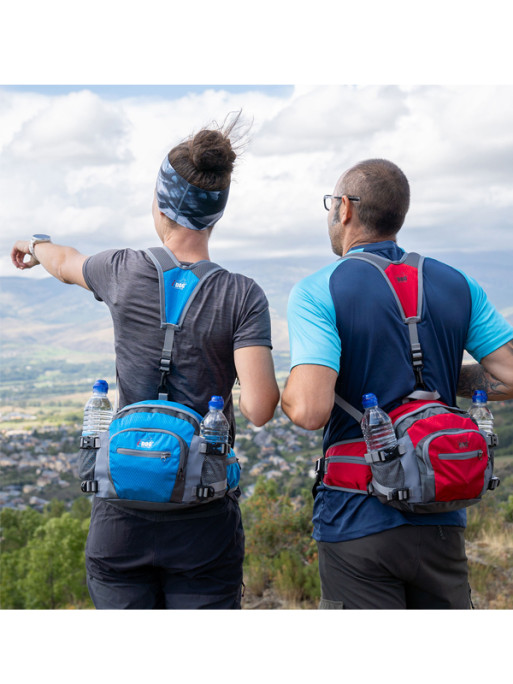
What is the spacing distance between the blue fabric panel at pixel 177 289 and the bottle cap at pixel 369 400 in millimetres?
672

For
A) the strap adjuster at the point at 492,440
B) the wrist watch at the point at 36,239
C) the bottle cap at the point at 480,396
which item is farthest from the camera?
the wrist watch at the point at 36,239

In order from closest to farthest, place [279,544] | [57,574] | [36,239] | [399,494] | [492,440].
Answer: [399,494] < [492,440] < [36,239] < [279,544] < [57,574]

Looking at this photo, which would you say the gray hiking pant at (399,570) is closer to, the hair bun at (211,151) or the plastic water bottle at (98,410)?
the plastic water bottle at (98,410)

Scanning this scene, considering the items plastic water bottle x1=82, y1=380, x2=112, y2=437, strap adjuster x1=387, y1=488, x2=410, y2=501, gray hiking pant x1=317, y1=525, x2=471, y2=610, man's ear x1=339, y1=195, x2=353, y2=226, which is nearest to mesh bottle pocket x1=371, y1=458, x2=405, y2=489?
strap adjuster x1=387, y1=488, x2=410, y2=501

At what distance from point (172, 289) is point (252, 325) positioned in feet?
0.98

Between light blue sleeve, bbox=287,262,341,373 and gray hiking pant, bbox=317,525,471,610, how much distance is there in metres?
0.60

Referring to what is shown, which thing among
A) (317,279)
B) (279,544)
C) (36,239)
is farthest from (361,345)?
(279,544)

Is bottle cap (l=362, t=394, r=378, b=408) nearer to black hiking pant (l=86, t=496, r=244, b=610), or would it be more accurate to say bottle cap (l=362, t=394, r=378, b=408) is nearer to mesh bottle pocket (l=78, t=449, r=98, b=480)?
black hiking pant (l=86, t=496, r=244, b=610)

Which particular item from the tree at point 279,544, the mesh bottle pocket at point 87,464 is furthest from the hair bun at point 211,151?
the tree at point 279,544

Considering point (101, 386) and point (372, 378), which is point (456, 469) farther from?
point (101, 386)

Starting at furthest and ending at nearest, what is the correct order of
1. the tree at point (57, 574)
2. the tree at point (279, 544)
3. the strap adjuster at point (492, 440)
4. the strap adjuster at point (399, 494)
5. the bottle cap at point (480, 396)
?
the tree at point (57, 574) → the tree at point (279, 544) → the bottle cap at point (480, 396) → the strap adjuster at point (492, 440) → the strap adjuster at point (399, 494)

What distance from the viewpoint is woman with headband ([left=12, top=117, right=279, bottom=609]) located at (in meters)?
2.09

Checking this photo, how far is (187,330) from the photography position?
6.88 ft

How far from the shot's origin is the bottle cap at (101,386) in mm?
2354
